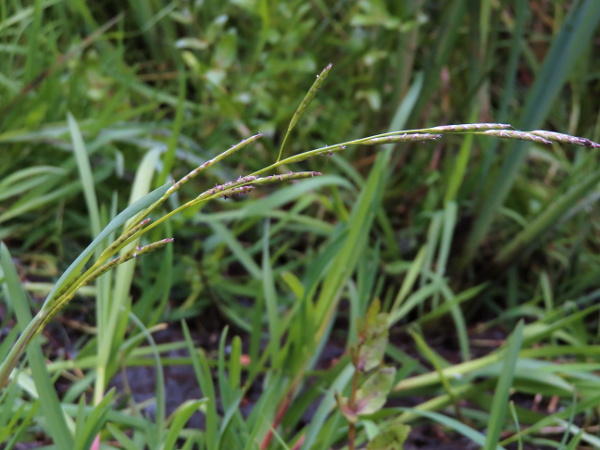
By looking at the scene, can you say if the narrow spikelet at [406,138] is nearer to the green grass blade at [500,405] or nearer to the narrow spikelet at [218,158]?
the narrow spikelet at [218,158]

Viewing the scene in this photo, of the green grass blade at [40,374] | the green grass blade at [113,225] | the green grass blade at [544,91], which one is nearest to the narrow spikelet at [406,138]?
the green grass blade at [113,225]

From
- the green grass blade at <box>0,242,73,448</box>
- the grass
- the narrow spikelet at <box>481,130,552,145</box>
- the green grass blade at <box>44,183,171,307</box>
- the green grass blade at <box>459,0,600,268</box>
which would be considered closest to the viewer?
the narrow spikelet at <box>481,130,552,145</box>

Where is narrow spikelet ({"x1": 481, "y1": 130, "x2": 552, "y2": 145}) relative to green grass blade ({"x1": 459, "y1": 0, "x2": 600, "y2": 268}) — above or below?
above

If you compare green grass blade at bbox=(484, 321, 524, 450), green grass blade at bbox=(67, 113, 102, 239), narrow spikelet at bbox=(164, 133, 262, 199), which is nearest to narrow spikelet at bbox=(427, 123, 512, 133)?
narrow spikelet at bbox=(164, 133, 262, 199)

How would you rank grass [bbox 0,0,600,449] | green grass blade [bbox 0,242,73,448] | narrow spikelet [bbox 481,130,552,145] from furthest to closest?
grass [bbox 0,0,600,449] < green grass blade [bbox 0,242,73,448] < narrow spikelet [bbox 481,130,552,145]

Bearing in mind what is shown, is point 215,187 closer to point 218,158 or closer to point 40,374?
point 218,158

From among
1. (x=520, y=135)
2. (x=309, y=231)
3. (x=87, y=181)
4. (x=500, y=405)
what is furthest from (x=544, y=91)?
(x=520, y=135)

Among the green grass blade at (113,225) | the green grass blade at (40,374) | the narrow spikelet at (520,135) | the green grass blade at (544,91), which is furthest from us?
the green grass blade at (544,91)

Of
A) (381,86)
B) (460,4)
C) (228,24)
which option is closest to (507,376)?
(460,4)

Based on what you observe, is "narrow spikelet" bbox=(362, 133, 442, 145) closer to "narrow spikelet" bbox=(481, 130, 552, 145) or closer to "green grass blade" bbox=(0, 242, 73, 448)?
"narrow spikelet" bbox=(481, 130, 552, 145)
